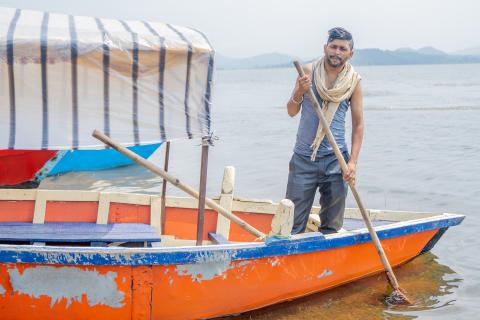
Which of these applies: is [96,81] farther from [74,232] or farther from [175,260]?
[74,232]

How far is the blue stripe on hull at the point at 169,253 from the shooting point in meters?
4.82

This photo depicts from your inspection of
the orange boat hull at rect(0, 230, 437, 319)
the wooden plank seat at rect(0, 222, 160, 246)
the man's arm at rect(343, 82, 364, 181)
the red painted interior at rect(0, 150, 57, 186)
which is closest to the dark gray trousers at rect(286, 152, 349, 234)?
the man's arm at rect(343, 82, 364, 181)

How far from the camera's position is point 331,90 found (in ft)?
17.6

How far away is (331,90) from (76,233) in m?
2.57

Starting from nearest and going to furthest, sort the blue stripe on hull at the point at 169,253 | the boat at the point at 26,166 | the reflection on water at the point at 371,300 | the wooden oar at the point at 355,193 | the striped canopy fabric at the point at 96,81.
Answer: the striped canopy fabric at the point at 96,81
the blue stripe on hull at the point at 169,253
the wooden oar at the point at 355,193
the reflection on water at the point at 371,300
the boat at the point at 26,166

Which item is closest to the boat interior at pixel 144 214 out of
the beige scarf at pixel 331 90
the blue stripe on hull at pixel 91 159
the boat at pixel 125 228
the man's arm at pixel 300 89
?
the boat at pixel 125 228

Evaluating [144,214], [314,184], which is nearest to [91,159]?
[144,214]

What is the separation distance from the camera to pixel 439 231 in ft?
22.5

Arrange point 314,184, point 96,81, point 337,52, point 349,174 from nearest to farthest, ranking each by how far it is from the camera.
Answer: point 96,81
point 337,52
point 349,174
point 314,184

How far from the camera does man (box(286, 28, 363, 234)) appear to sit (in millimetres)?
5352

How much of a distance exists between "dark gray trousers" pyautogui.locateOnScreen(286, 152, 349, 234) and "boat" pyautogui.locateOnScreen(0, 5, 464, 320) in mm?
288

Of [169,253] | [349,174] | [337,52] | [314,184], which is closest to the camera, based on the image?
[169,253]

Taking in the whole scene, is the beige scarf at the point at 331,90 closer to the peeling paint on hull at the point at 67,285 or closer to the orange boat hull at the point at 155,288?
the orange boat hull at the point at 155,288

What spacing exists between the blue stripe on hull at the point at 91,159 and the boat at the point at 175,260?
5.88 meters
